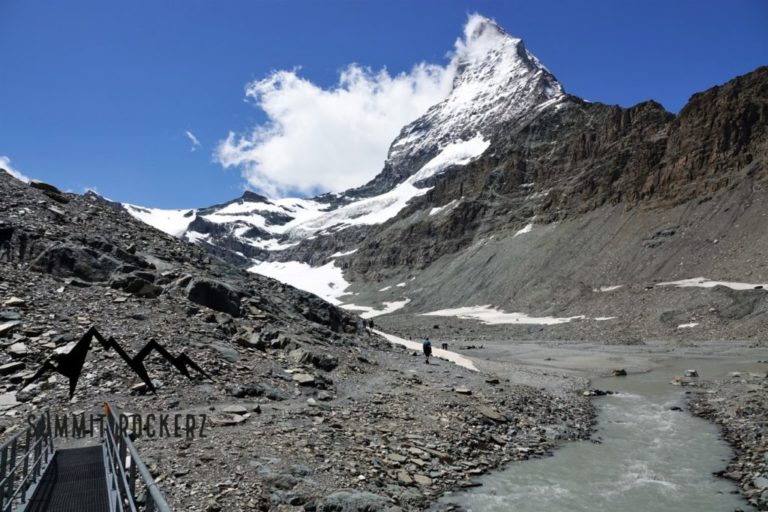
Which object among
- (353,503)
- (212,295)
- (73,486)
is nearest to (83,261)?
(212,295)

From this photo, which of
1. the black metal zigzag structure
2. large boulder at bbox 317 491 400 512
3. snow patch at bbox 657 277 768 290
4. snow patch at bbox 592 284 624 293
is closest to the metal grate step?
large boulder at bbox 317 491 400 512

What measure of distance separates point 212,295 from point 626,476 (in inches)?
739

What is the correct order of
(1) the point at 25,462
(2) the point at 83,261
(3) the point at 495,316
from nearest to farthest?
(1) the point at 25,462, (2) the point at 83,261, (3) the point at 495,316

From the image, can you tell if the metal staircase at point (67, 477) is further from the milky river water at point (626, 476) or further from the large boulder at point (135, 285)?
the large boulder at point (135, 285)

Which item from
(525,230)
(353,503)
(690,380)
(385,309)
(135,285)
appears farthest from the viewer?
(385,309)

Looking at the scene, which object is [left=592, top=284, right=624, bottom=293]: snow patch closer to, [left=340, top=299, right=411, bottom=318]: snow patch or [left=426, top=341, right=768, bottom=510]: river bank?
[left=426, top=341, right=768, bottom=510]: river bank

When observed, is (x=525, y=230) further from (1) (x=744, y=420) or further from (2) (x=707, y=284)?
(1) (x=744, y=420)

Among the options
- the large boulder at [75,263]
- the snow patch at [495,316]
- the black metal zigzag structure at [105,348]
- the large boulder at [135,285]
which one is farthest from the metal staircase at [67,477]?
the snow patch at [495,316]

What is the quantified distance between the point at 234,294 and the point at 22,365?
11503mm

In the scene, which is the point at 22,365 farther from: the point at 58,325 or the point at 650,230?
the point at 650,230

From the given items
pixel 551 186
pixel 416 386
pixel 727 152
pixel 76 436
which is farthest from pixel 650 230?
pixel 76 436

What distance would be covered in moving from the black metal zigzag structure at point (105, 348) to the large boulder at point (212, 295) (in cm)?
638

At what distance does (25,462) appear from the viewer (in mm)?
8867

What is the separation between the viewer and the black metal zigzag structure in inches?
587
